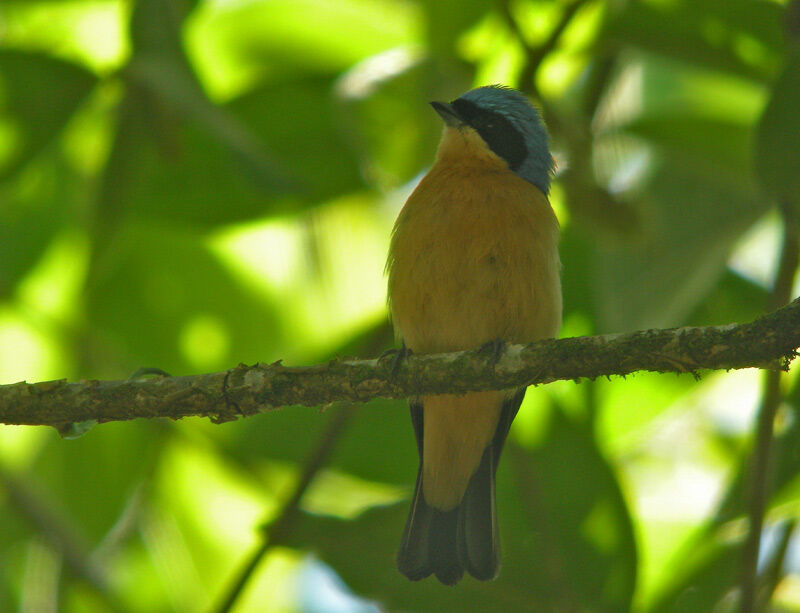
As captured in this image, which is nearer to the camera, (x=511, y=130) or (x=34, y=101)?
(x=34, y=101)

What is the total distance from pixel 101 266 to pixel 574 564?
208cm

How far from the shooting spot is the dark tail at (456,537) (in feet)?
12.4

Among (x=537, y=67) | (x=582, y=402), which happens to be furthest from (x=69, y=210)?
(x=582, y=402)

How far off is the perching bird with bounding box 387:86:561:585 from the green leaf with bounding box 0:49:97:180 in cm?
144

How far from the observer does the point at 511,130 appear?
5176mm

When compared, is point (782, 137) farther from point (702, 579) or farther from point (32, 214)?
point (32, 214)

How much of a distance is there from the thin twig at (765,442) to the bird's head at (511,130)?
174cm

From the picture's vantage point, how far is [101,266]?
3621 mm

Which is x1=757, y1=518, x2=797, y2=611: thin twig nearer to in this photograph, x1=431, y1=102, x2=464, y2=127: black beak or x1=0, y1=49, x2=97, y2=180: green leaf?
x1=431, y1=102, x2=464, y2=127: black beak

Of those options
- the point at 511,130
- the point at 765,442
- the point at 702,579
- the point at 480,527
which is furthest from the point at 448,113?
the point at 702,579

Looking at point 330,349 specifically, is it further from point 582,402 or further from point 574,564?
point 574,564

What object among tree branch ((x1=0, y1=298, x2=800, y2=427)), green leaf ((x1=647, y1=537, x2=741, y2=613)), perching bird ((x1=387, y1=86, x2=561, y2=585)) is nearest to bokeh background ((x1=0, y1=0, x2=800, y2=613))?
green leaf ((x1=647, y1=537, x2=741, y2=613))

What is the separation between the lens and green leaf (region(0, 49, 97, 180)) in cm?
354

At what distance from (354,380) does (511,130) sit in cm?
245
